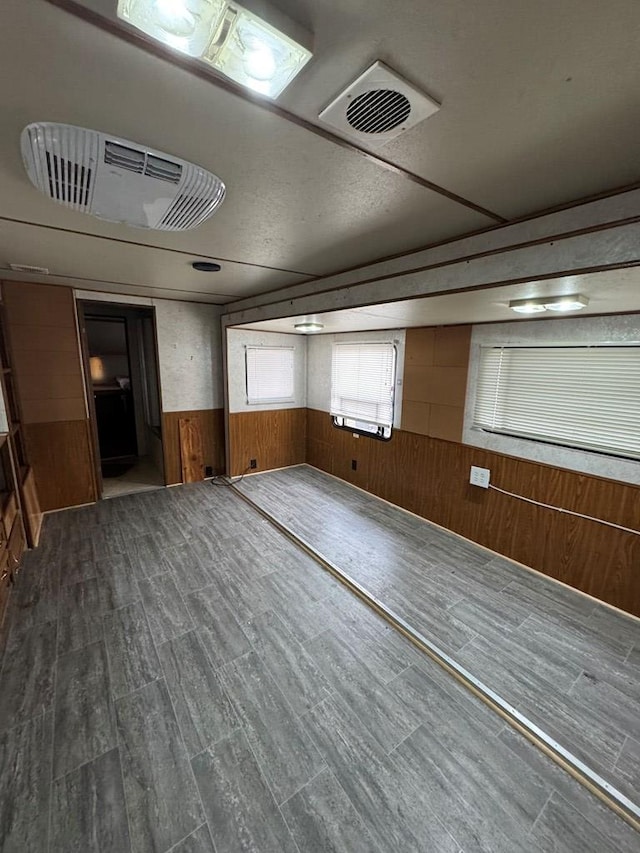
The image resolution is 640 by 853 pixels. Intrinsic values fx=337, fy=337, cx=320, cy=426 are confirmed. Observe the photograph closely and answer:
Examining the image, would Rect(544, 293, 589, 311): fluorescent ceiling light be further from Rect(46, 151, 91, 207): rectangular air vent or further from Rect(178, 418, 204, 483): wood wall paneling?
Rect(178, 418, 204, 483): wood wall paneling

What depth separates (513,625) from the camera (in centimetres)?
228

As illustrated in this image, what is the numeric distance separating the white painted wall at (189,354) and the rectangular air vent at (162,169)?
3386mm

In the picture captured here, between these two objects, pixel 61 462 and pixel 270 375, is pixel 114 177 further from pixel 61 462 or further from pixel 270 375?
pixel 270 375

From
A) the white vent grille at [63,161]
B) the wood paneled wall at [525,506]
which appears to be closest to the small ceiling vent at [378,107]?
the white vent grille at [63,161]

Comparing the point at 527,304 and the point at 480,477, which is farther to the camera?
the point at 480,477

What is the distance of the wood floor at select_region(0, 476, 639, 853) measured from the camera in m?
1.27

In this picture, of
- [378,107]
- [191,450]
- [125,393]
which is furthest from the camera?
[125,393]

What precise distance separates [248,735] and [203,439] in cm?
369

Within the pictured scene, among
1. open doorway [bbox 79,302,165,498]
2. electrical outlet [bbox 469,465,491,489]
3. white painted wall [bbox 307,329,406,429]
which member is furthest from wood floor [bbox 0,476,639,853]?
open doorway [bbox 79,302,165,498]

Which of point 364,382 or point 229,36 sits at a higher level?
point 229,36

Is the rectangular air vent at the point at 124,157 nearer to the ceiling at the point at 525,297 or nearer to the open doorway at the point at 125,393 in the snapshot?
the ceiling at the point at 525,297

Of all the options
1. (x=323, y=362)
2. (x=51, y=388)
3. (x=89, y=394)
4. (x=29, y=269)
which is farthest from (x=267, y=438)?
(x=29, y=269)

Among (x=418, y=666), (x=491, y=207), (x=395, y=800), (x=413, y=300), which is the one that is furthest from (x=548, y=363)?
(x=395, y=800)

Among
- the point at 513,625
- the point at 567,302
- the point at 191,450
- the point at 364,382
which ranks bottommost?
the point at 513,625
